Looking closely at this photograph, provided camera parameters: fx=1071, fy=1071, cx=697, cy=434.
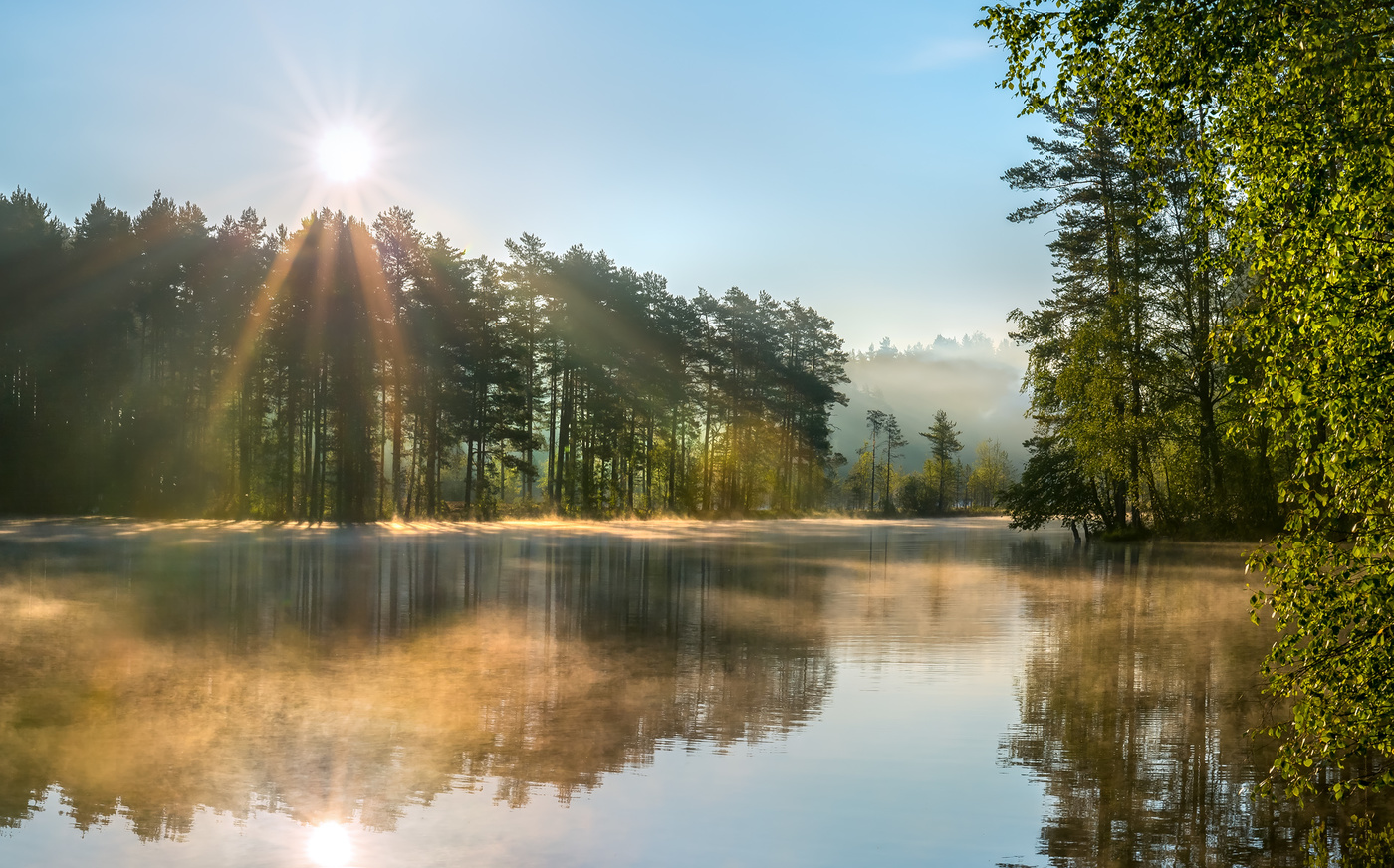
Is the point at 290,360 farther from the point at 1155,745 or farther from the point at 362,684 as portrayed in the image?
the point at 1155,745

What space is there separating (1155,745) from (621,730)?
12.5 ft

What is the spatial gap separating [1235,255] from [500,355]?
174 ft

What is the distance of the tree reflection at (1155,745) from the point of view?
215 inches

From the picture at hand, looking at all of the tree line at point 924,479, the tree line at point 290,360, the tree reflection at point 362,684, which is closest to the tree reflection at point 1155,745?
the tree reflection at point 362,684

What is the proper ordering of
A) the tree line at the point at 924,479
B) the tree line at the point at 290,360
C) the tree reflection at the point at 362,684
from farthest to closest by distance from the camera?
the tree line at the point at 924,479
the tree line at the point at 290,360
the tree reflection at the point at 362,684

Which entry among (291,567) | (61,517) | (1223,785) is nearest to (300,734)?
(1223,785)

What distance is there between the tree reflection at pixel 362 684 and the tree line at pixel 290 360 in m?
29.6

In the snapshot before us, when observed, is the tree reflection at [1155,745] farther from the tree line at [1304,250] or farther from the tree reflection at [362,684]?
the tree reflection at [362,684]

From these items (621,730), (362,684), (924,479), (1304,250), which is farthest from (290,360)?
(924,479)

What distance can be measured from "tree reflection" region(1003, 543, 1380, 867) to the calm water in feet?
0.11

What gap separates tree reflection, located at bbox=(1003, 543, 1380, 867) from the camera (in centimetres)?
546

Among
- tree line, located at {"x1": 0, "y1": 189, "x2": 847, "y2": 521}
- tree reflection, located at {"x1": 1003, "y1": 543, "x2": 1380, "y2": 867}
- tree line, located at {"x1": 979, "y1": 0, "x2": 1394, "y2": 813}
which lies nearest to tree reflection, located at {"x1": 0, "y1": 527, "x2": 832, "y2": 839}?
tree reflection, located at {"x1": 1003, "y1": 543, "x2": 1380, "y2": 867}

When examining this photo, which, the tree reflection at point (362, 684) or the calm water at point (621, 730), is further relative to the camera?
the tree reflection at point (362, 684)

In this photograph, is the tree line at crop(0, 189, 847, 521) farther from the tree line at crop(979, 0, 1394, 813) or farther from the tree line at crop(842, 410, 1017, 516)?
the tree line at crop(979, 0, 1394, 813)
